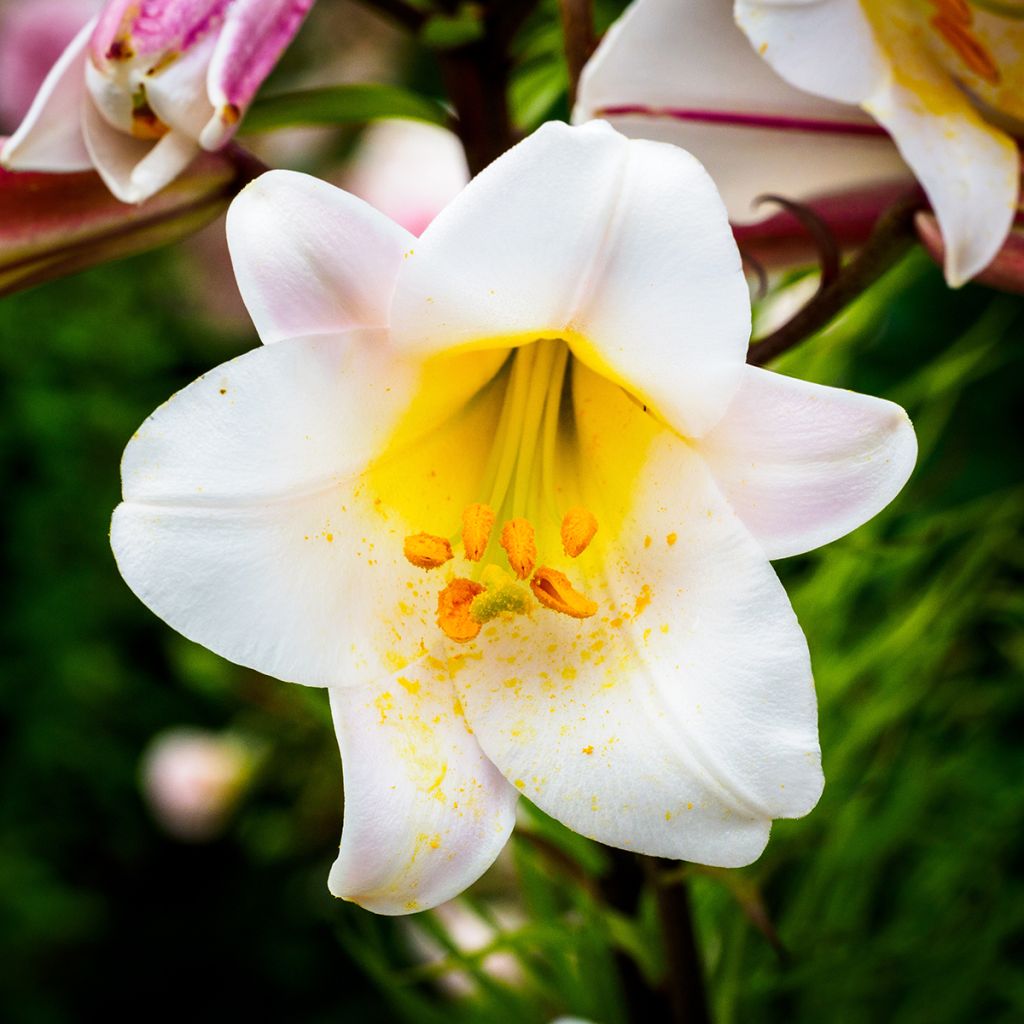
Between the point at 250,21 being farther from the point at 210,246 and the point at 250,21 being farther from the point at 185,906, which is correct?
the point at 185,906

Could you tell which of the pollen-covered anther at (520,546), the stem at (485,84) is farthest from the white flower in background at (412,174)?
the pollen-covered anther at (520,546)

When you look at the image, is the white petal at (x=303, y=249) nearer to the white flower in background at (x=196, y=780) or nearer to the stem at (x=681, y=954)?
the stem at (x=681, y=954)

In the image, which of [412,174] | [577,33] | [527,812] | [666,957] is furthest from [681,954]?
[412,174]

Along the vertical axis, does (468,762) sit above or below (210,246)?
above

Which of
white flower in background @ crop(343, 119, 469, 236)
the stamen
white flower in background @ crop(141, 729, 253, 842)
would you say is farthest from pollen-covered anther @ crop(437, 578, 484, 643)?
white flower in background @ crop(141, 729, 253, 842)

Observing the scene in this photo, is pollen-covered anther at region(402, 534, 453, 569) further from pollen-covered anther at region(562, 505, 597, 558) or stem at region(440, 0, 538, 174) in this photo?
stem at region(440, 0, 538, 174)

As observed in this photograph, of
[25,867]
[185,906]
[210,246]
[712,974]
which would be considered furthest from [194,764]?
[712,974]
